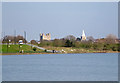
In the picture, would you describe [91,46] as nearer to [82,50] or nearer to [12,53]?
[82,50]

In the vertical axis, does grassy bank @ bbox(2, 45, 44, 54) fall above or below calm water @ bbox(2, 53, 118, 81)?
above

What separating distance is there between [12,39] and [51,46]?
30.2 ft

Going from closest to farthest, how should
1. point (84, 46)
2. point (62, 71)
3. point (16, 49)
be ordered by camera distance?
point (62, 71) → point (16, 49) → point (84, 46)

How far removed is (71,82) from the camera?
38.4 ft

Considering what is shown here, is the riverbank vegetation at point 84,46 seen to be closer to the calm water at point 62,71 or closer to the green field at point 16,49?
the green field at point 16,49

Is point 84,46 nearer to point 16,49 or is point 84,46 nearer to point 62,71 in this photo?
point 16,49

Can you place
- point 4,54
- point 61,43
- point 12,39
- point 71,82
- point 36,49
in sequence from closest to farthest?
point 71,82
point 4,54
point 36,49
point 61,43
point 12,39

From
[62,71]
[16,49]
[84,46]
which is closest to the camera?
[62,71]

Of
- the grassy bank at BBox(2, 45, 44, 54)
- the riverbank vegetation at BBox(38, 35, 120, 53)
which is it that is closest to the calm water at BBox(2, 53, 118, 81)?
the grassy bank at BBox(2, 45, 44, 54)

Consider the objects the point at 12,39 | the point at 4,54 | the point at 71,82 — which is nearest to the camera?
the point at 71,82

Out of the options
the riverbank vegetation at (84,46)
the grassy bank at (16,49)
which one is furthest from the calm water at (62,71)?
the riverbank vegetation at (84,46)

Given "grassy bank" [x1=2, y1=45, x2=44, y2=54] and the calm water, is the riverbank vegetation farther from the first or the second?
the calm water

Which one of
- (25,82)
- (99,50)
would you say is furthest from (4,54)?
(25,82)

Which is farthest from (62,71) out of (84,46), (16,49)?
(84,46)
